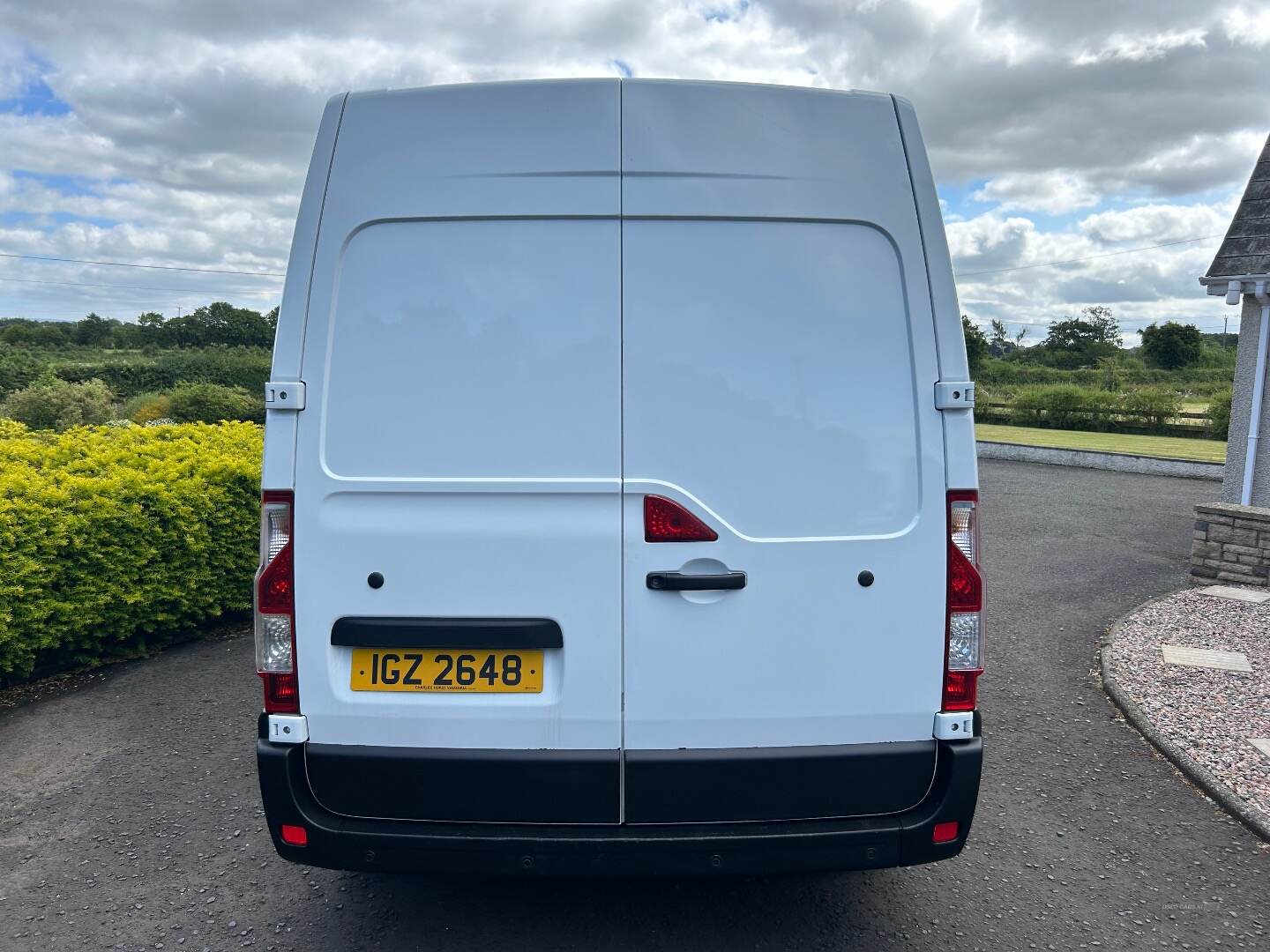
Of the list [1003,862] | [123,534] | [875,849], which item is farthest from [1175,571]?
[123,534]

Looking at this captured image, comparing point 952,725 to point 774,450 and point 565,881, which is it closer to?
point 774,450

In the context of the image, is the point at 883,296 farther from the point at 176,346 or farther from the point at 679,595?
the point at 176,346

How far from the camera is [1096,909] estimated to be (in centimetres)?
294

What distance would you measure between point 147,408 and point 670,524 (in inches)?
1017

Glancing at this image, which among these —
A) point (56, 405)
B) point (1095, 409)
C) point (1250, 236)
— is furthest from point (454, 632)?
point (1095, 409)

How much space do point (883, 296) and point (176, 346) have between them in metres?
39.4

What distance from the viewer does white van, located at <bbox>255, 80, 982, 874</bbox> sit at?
7.29 feet

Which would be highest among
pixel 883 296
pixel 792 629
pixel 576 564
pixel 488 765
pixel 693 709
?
pixel 883 296

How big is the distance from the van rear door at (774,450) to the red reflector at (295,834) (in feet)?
1.69

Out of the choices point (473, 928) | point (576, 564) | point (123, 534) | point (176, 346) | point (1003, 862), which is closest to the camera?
point (576, 564)

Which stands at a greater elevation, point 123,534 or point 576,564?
point 576,564

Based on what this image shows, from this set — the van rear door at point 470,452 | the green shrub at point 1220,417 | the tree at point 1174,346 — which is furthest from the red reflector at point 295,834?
the tree at point 1174,346

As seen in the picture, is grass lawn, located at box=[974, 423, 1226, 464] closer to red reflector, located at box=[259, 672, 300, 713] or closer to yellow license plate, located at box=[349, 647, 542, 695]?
yellow license plate, located at box=[349, 647, 542, 695]

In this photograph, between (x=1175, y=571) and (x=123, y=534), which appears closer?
(x=123, y=534)
